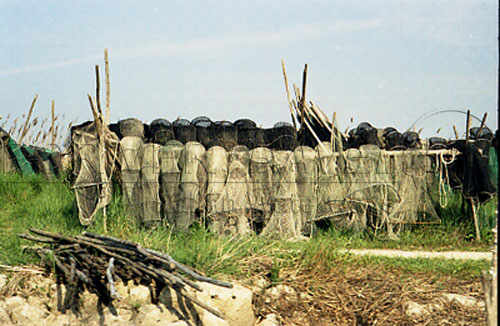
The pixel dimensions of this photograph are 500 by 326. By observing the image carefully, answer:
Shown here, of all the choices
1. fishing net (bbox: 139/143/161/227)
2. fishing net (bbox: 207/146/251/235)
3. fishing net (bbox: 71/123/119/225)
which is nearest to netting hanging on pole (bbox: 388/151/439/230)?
fishing net (bbox: 207/146/251/235)

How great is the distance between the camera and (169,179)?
862 centimetres

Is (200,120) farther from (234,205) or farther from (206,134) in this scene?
(234,205)

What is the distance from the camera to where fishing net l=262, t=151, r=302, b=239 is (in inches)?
336

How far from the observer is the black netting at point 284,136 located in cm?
980

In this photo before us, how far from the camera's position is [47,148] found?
587 inches

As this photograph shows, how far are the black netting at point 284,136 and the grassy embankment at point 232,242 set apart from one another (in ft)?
5.95

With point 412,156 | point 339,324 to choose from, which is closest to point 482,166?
point 412,156

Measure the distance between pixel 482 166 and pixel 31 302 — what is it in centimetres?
698

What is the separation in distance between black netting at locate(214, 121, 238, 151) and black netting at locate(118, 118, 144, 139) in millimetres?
1341

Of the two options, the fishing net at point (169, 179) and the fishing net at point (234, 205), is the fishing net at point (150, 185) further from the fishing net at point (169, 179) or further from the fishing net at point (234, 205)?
the fishing net at point (234, 205)

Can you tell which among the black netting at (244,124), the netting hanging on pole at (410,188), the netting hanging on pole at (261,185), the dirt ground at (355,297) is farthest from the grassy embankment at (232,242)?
the black netting at (244,124)

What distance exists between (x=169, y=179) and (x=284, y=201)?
6.03ft

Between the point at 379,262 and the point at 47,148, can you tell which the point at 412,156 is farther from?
the point at 47,148

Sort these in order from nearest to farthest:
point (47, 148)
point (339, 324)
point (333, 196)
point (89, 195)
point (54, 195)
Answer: point (339, 324), point (89, 195), point (333, 196), point (54, 195), point (47, 148)
